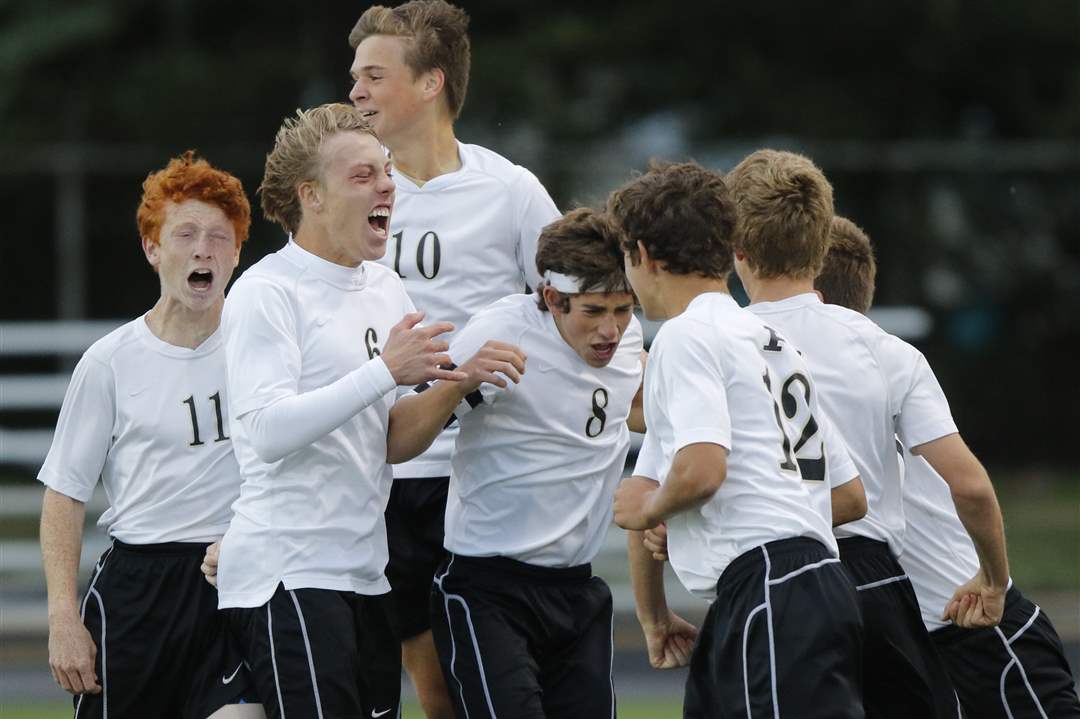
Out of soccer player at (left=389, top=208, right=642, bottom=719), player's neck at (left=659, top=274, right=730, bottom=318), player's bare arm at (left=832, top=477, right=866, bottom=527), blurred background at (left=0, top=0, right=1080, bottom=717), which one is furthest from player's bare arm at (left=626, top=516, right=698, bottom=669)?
blurred background at (left=0, top=0, right=1080, bottom=717)

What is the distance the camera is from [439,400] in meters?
4.17

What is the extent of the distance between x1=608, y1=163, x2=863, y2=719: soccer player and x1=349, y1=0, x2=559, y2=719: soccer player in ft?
3.03

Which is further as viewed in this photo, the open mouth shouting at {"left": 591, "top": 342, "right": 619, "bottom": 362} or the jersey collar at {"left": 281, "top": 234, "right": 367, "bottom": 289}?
the open mouth shouting at {"left": 591, "top": 342, "right": 619, "bottom": 362}

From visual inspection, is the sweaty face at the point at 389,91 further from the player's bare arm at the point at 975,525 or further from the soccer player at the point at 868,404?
the player's bare arm at the point at 975,525

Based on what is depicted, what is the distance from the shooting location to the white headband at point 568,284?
173 inches

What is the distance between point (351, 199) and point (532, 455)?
84 cm

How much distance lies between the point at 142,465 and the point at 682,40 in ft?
41.9

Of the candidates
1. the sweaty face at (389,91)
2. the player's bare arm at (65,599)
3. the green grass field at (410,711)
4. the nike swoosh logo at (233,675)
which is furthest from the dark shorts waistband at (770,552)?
the green grass field at (410,711)

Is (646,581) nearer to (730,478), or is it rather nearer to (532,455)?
(532,455)

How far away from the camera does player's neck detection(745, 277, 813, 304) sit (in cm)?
436

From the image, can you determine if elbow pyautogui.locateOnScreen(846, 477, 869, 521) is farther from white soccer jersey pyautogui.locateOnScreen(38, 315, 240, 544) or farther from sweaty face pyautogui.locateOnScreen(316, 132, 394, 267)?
white soccer jersey pyautogui.locateOnScreen(38, 315, 240, 544)

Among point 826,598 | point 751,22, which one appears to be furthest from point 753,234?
point 751,22

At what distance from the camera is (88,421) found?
173 inches

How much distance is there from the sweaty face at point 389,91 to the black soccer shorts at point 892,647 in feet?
6.07
